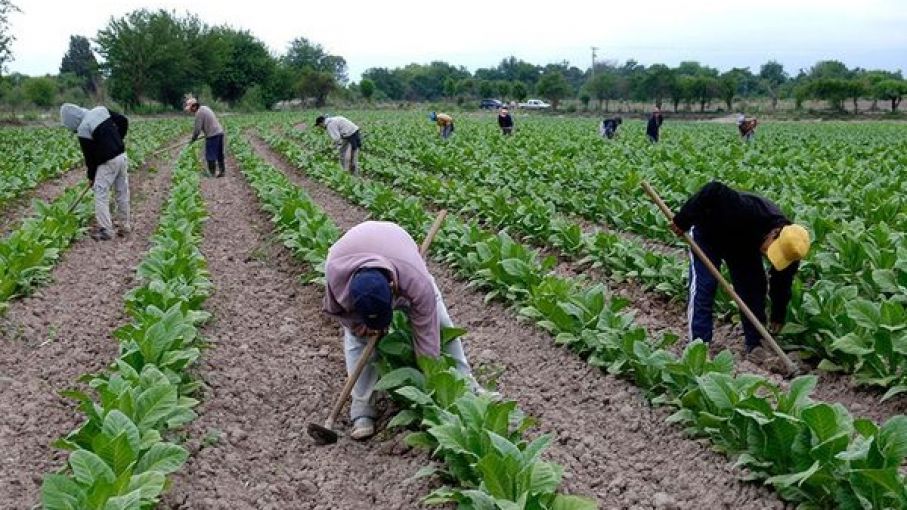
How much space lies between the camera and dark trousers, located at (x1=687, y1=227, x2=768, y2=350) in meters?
6.13

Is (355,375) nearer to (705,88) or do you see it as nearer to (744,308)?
(744,308)

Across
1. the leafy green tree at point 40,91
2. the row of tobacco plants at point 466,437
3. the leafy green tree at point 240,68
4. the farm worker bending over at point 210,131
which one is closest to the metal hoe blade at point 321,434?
the row of tobacco plants at point 466,437

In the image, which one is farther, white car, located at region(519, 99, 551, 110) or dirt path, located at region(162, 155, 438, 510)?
white car, located at region(519, 99, 551, 110)

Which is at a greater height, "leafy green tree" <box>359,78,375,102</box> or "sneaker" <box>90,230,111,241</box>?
"leafy green tree" <box>359,78,375,102</box>

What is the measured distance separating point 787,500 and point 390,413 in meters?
2.42

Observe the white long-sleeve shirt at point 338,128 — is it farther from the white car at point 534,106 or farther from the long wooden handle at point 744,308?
the white car at point 534,106

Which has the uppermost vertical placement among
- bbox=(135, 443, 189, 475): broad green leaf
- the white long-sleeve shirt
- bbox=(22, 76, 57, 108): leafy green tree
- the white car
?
bbox=(22, 76, 57, 108): leafy green tree

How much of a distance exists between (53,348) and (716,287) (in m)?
5.06

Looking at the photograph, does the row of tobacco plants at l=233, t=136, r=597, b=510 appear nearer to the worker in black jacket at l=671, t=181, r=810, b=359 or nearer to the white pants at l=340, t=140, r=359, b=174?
the worker in black jacket at l=671, t=181, r=810, b=359

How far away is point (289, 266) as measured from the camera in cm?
942

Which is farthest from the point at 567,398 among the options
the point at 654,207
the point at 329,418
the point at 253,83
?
the point at 253,83

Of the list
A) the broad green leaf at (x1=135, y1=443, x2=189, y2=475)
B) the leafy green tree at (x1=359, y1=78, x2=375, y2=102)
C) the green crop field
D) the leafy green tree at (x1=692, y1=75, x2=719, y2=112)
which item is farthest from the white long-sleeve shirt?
the leafy green tree at (x1=359, y1=78, x2=375, y2=102)

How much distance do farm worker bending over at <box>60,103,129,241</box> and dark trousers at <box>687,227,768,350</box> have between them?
7470 millimetres

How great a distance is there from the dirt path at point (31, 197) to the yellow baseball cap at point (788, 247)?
9.71 metres
